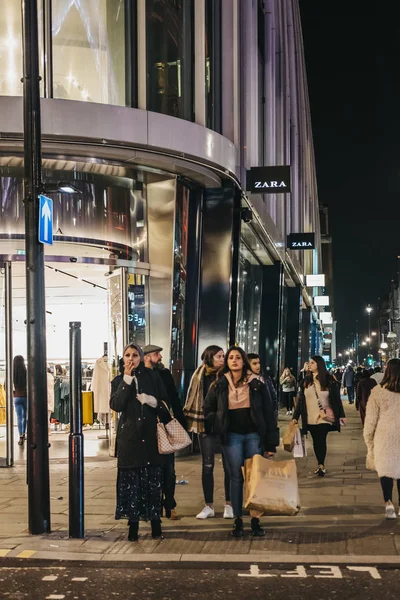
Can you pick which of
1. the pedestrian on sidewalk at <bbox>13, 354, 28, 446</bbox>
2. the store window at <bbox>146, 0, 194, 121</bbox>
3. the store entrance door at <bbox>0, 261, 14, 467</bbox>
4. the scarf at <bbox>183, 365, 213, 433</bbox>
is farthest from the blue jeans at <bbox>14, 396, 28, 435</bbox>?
the scarf at <bbox>183, 365, 213, 433</bbox>

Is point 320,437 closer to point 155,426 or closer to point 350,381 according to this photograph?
point 155,426

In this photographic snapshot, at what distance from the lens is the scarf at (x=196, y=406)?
957cm

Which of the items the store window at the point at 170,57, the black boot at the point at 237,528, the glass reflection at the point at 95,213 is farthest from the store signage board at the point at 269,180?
the black boot at the point at 237,528

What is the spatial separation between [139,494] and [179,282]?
792cm

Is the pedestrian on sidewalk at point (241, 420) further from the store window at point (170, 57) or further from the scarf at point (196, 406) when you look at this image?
the store window at point (170, 57)

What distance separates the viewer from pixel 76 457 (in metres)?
8.49

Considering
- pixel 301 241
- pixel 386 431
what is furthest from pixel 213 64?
pixel 301 241

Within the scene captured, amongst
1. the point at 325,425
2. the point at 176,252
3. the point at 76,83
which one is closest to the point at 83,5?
the point at 76,83

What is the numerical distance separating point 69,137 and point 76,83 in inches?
64.8

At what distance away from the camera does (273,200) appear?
2822 cm

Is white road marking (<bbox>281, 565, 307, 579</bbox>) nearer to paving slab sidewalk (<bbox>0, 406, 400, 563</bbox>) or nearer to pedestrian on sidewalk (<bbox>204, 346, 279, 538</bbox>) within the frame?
paving slab sidewalk (<bbox>0, 406, 400, 563</bbox>)

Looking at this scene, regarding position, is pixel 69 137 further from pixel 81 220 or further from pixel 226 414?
pixel 226 414

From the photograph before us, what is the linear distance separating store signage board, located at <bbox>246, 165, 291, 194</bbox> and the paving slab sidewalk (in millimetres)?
7636

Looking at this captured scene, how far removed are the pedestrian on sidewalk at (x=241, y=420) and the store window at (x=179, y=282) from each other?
23.6ft
